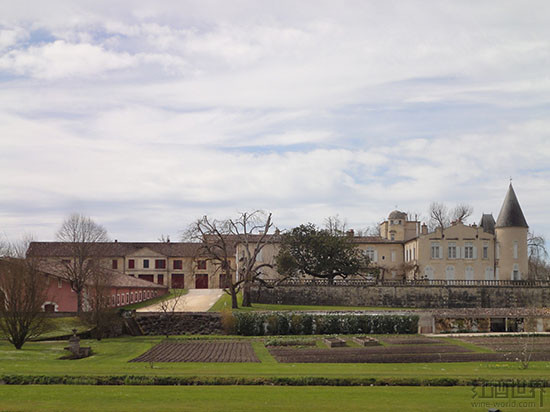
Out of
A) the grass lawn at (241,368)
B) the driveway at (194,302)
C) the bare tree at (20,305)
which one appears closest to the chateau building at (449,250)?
the driveway at (194,302)

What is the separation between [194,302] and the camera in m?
54.7

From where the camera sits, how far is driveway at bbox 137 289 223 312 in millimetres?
49406

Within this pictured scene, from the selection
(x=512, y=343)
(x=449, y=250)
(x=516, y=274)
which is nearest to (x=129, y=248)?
(x=449, y=250)

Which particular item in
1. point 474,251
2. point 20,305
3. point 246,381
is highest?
point 474,251

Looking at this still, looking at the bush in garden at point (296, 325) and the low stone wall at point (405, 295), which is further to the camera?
the low stone wall at point (405, 295)

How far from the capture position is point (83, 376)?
63.5 ft

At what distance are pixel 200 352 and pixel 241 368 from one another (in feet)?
26.8

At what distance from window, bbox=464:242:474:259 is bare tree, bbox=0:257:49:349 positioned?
43.8m

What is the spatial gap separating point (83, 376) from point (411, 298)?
136ft

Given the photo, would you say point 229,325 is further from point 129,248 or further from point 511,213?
point 129,248

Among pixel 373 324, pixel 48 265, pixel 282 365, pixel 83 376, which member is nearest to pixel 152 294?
pixel 48 265

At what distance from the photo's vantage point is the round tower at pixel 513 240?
207 ft

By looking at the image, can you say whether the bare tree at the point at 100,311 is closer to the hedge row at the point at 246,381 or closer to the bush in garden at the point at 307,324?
the bush in garden at the point at 307,324

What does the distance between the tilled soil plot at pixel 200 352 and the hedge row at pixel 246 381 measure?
304 inches
